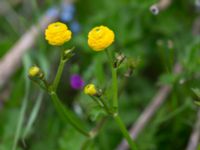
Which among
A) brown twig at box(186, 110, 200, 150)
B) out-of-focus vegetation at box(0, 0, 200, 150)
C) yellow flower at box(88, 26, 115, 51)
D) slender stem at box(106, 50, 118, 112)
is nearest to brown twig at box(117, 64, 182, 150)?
out-of-focus vegetation at box(0, 0, 200, 150)

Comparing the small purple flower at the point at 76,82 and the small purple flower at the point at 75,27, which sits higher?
the small purple flower at the point at 76,82

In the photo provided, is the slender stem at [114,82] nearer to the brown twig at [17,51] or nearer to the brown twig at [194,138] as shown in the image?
the brown twig at [194,138]

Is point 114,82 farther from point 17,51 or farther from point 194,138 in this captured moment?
point 17,51

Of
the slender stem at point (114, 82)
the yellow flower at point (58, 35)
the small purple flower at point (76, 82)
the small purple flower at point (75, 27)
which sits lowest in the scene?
the small purple flower at point (75, 27)

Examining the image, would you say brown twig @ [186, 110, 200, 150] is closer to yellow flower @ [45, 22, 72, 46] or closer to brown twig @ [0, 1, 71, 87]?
yellow flower @ [45, 22, 72, 46]

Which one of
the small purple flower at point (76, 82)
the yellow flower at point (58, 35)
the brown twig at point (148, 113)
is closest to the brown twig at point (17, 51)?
the small purple flower at point (76, 82)

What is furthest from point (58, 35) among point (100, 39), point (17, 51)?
point (17, 51)
